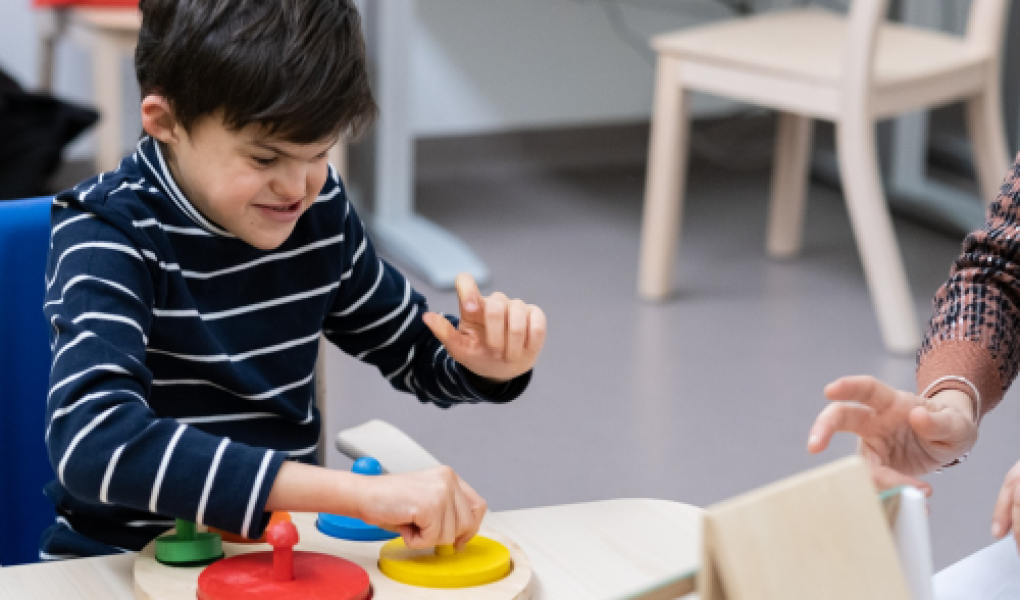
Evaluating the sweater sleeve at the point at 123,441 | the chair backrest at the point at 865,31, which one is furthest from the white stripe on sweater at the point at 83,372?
the chair backrest at the point at 865,31

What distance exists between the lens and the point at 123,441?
68 centimetres

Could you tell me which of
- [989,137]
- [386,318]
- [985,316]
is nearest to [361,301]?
[386,318]

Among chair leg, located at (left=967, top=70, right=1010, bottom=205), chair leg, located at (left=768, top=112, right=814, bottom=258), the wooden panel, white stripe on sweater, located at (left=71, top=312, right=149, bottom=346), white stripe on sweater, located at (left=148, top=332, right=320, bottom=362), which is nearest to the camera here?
the wooden panel

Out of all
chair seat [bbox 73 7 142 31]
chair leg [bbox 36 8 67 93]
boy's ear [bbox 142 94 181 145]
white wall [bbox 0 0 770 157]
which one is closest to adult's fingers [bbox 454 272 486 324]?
boy's ear [bbox 142 94 181 145]

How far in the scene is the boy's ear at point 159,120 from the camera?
82cm

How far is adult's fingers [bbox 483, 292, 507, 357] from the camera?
81 cm

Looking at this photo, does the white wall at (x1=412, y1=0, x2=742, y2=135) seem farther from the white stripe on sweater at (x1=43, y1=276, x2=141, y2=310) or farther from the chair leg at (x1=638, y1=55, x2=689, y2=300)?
the white stripe on sweater at (x1=43, y1=276, x2=141, y2=310)

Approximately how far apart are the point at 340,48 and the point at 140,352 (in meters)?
0.22

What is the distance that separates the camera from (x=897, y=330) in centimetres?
221

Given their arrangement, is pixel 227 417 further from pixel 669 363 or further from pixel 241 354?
pixel 669 363

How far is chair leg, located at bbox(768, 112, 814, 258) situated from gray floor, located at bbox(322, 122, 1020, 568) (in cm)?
6

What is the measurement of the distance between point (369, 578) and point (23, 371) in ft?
1.31

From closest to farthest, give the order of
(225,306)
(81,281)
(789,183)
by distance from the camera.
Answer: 1. (81,281)
2. (225,306)
3. (789,183)

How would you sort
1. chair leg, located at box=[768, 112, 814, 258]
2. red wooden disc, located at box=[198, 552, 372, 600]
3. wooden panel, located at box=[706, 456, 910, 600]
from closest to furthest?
wooden panel, located at box=[706, 456, 910, 600] < red wooden disc, located at box=[198, 552, 372, 600] < chair leg, located at box=[768, 112, 814, 258]
